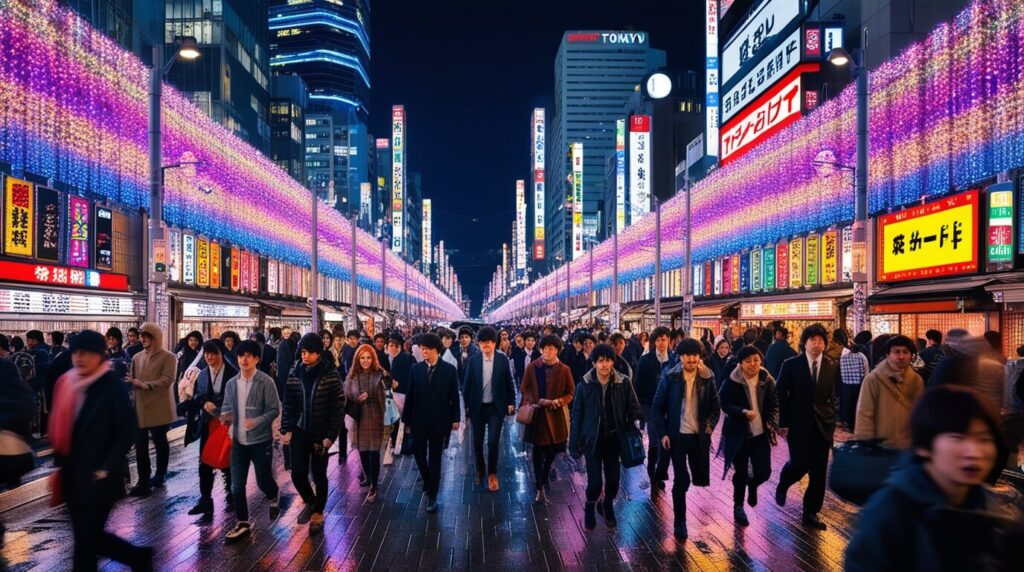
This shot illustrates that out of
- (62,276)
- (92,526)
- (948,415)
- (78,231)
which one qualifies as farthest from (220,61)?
(948,415)

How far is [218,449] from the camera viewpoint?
25.2 ft

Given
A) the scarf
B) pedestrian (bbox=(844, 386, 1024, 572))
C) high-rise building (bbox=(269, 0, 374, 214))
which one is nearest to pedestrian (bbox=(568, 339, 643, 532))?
the scarf

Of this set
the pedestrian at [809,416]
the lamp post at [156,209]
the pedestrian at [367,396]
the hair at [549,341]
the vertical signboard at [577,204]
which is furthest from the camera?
the vertical signboard at [577,204]

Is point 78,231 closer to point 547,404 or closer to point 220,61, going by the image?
point 547,404

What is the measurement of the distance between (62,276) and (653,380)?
16.7 meters

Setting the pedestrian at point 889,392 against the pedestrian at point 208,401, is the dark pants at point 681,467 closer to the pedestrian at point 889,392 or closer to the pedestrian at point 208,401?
the pedestrian at point 889,392

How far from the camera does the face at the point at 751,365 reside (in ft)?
25.6

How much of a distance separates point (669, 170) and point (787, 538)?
88667 millimetres

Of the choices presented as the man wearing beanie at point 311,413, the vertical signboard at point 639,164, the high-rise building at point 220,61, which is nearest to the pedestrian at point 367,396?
the man wearing beanie at point 311,413

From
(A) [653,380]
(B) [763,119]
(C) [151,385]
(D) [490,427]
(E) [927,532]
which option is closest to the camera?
(E) [927,532]

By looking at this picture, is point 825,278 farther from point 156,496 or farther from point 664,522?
point 156,496

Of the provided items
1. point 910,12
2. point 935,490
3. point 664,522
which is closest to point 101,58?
point 664,522

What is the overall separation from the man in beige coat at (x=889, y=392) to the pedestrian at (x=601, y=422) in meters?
1.97

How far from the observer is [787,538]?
742 centimetres
